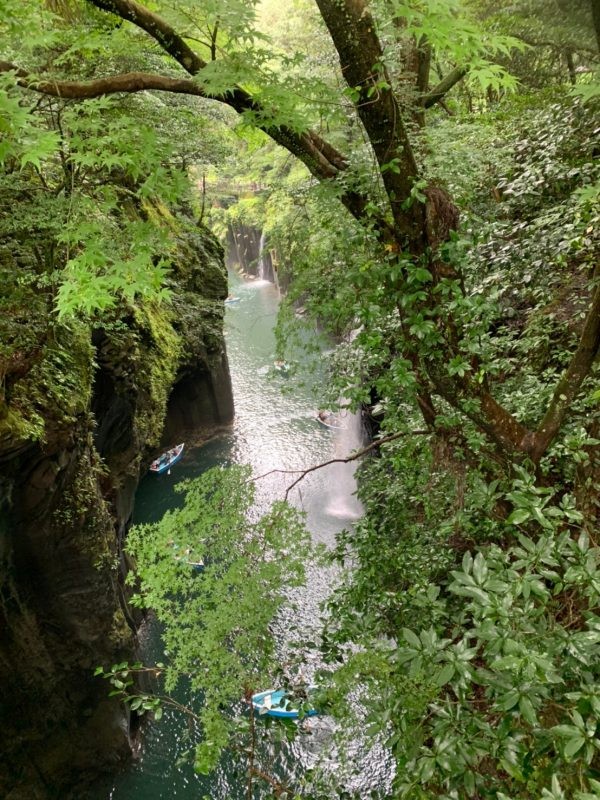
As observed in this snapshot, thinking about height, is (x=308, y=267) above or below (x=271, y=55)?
below

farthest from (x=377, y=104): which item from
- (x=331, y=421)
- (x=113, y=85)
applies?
(x=331, y=421)

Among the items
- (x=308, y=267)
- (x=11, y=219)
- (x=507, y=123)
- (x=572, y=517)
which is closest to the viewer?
(x=572, y=517)

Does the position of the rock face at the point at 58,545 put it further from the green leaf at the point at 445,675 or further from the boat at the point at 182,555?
the green leaf at the point at 445,675

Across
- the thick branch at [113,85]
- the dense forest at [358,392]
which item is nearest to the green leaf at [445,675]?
the dense forest at [358,392]

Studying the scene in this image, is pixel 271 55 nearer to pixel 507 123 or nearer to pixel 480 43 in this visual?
pixel 480 43

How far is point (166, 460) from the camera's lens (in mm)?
14883

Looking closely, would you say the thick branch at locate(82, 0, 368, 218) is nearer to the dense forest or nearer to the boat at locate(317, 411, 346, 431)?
the dense forest

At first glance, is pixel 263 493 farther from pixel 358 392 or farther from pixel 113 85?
pixel 113 85

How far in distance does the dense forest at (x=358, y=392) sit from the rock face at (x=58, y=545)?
0.04 m

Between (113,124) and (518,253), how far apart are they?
14.3ft

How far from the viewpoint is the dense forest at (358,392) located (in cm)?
254

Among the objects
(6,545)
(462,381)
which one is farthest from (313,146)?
(6,545)

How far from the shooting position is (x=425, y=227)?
11.0ft

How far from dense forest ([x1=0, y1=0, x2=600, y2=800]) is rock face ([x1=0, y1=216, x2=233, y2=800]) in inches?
1.6
